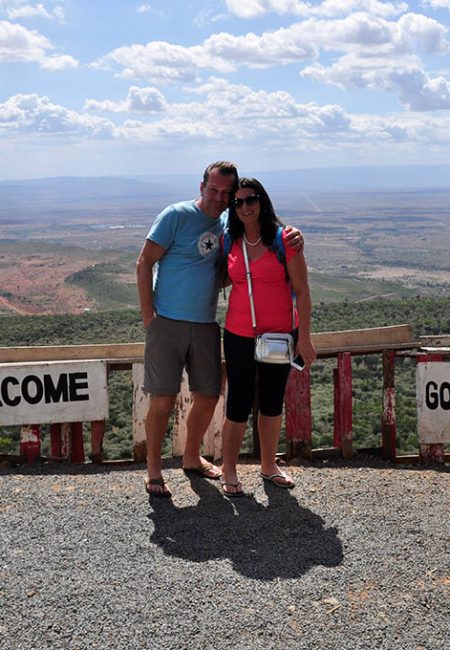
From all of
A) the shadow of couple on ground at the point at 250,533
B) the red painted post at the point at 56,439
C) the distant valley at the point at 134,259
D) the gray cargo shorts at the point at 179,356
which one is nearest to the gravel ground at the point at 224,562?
the shadow of couple on ground at the point at 250,533

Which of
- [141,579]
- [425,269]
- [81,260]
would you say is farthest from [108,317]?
[425,269]

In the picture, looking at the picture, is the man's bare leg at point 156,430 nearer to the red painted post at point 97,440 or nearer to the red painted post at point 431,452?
the red painted post at point 97,440

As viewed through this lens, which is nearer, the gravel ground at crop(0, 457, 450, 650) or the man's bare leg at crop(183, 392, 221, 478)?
the gravel ground at crop(0, 457, 450, 650)

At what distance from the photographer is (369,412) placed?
43.6 ft

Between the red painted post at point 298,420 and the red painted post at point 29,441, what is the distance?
5.76 ft

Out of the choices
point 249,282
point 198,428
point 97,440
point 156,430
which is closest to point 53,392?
point 97,440

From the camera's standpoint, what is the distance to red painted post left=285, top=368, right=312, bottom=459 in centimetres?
521

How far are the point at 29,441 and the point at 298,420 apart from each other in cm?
189

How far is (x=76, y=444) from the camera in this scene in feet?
17.4

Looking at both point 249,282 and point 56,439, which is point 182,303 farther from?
point 56,439

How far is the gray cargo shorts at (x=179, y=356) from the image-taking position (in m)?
4.45

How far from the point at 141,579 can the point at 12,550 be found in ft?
2.54

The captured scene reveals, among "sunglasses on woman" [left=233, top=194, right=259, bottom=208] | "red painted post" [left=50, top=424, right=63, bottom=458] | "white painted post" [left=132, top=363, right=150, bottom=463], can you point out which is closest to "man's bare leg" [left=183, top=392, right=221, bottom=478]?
"white painted post" [left=132, top=363, right=150, bottom=463]

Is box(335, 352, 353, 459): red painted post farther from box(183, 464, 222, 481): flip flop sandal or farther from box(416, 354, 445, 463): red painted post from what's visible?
box(183, 464, 222, 481): flip flop sandal
